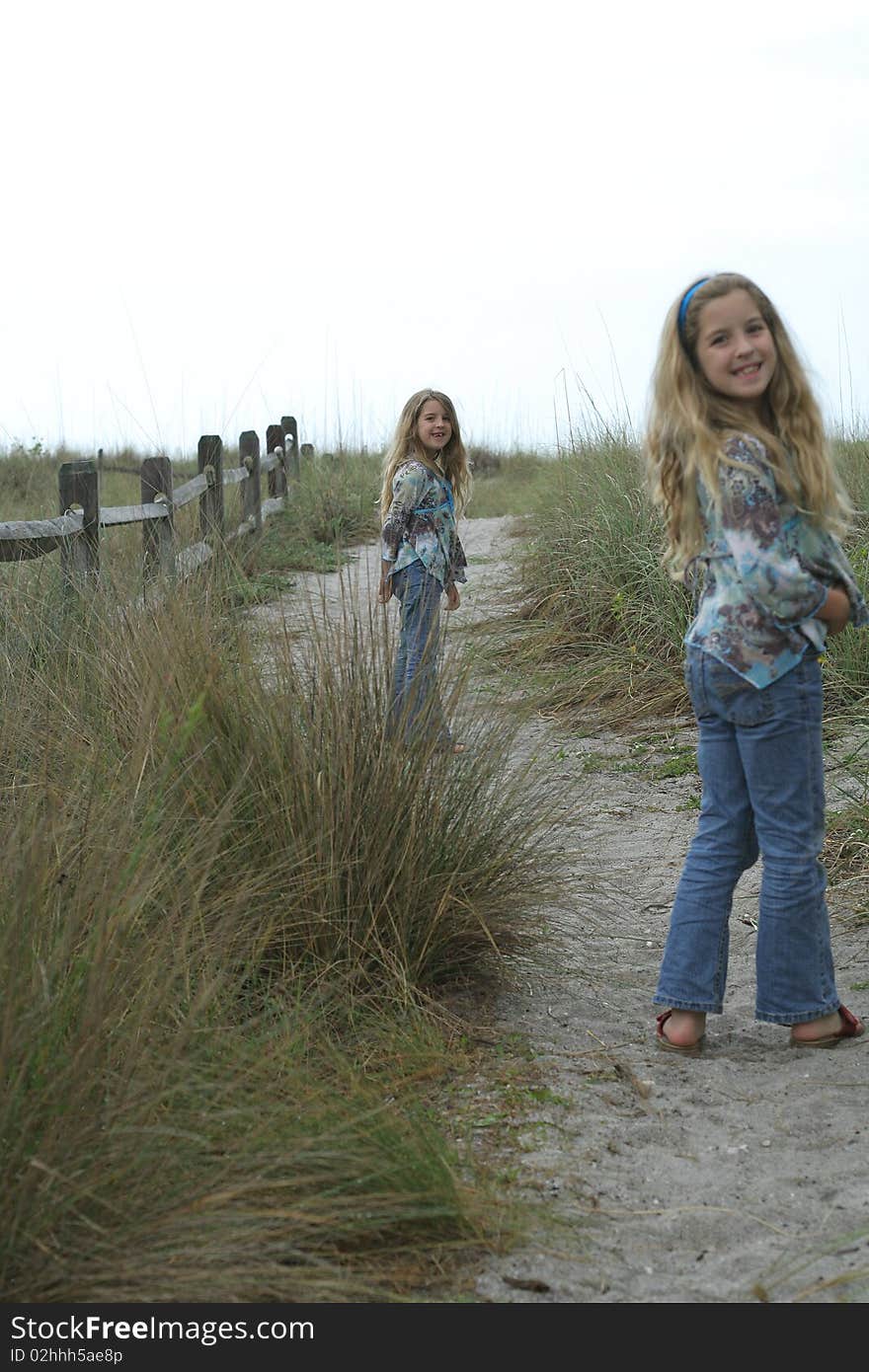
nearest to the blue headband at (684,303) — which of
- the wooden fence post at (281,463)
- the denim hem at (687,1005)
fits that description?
the denim hem at (687,1005)

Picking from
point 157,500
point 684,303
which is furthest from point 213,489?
point 684,303

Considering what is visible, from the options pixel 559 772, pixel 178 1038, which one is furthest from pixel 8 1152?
pixel 559 772

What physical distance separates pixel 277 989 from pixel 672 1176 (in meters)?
1.01

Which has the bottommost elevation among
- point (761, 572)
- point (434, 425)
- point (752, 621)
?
point (752, 621)

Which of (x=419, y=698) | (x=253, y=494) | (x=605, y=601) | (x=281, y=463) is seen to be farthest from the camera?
(x=281, y=463)

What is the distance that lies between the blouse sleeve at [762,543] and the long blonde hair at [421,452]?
2.87m

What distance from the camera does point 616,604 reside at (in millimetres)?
7281

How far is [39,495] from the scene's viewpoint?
A: 51.4ft

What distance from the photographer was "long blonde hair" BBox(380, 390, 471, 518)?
19.3ft

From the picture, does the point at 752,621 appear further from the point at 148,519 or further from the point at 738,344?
the point at 148,519

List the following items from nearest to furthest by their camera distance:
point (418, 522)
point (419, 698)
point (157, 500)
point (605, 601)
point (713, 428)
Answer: point (713, 428) → point (419, 698) → point (418, 522) → point (605, 601) → point (157, 500)

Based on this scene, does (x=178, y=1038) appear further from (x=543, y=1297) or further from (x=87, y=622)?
(x=87, y=622)

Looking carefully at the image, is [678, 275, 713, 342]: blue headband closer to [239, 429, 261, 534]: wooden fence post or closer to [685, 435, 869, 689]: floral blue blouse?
[685, 435, 869, 689]: floral blue blouse

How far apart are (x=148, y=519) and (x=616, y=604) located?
256 centimetres
